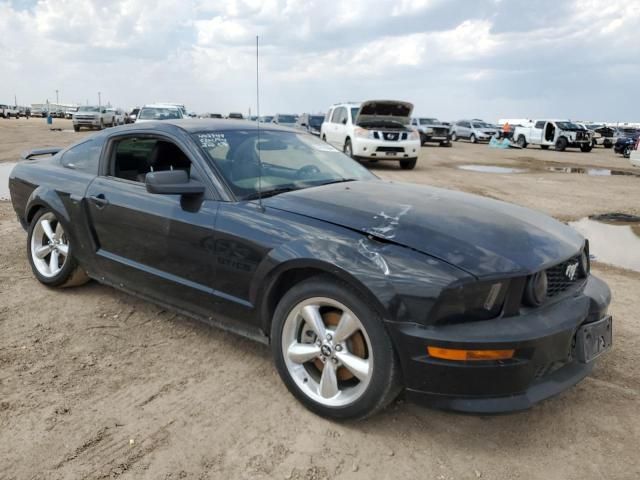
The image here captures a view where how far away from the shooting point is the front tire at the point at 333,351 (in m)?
2.48

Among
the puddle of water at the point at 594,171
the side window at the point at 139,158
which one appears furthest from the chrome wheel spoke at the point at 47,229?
the puddle of water at the point at 594,171

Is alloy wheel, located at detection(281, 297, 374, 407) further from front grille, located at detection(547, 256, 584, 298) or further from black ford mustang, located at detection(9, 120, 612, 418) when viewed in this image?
front grille, located at detection(547, 256, 584, 298)

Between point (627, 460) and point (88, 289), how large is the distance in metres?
3.96

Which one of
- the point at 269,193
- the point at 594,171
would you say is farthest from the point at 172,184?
the point at 594,171

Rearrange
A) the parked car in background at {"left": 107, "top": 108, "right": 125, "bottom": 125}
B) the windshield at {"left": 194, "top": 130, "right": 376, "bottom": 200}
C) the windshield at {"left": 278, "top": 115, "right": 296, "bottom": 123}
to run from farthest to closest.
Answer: the parked car in background at {"left": 107, "top": 108, "right": 125, "bottom": 125} → the windshield at {"left": 278, "top": 115, "right": 296, "bottom": 123} → the windshield at {"left": 194, "top": 130, "right": 376, "bottom": 200}

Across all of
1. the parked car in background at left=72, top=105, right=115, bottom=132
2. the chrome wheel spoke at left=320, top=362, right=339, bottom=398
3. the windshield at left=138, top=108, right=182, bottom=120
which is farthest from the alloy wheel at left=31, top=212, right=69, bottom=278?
the parked car in background at left=72, top=105, right=115, bottom=132

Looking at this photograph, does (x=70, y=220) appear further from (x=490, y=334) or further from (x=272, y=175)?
(x=490, y=334)

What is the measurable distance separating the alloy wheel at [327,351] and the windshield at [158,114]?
1846 centimetres

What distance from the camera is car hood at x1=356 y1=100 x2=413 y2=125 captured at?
1501 cm

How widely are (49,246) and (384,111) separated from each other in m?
12.3

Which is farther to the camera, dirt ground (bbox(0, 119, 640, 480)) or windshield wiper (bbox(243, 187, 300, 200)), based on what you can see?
windshield wiper (bbox(243, 187, 300, 200))

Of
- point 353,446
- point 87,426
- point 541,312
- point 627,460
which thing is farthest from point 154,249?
point 627,460

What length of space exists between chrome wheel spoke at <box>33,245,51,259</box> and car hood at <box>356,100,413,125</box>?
1172cm

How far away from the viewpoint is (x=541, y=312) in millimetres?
2500
